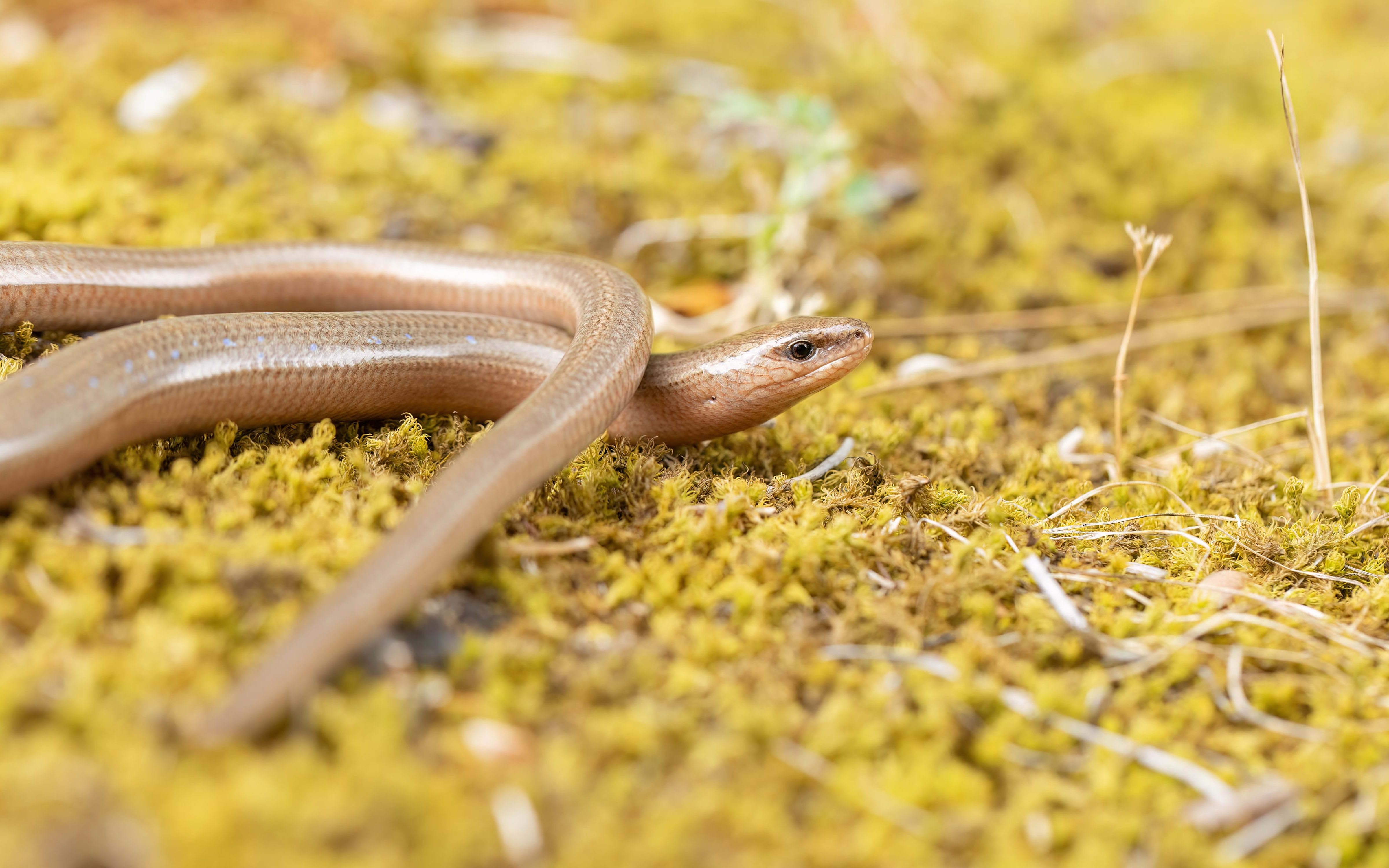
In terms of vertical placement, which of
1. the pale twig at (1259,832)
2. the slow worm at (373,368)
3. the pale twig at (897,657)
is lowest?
the pale twig at (1259,832)

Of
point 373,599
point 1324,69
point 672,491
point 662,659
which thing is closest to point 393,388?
point 672,491

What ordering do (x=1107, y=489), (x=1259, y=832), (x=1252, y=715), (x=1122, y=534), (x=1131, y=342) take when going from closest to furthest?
(x=1259, y=832) < (x=1252, y=715) < (x=1122, y=534) < (x=1107, y=489) < (x=1131, y=342)

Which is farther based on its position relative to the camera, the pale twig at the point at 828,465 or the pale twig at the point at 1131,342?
the pale twig at the point at 1131,342

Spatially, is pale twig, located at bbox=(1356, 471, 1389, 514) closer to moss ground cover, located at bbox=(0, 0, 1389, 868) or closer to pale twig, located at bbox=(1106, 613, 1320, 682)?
moss ground cover, located at bbox=(0, 0, 1389, 868)

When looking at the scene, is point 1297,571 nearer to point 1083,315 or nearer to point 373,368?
point 1083,315

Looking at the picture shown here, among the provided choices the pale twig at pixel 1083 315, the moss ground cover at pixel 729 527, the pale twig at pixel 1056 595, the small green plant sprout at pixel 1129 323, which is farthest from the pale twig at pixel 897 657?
the pale twig at pixel 1083 315

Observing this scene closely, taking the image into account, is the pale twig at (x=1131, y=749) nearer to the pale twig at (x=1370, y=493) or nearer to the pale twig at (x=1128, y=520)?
the pale twig at (x=1128, y=520)

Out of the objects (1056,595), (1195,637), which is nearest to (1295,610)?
(1195,637)
